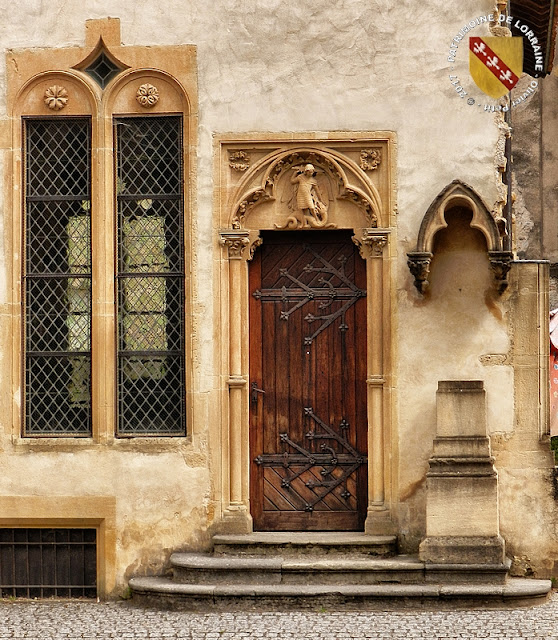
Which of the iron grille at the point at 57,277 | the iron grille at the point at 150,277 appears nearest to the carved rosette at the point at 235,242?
the iron grille at the point at 150,277

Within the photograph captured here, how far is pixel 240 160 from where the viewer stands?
12.1m

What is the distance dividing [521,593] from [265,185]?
3.97 meters

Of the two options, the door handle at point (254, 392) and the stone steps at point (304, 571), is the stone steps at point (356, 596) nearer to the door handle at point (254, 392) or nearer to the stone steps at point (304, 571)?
the stone steps at point (304, 571)

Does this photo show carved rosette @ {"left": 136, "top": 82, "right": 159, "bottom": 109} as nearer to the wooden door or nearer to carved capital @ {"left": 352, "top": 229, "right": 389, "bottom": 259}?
the wooden door

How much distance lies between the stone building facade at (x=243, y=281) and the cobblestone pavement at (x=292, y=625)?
3.44ft

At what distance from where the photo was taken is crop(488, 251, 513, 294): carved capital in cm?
1150

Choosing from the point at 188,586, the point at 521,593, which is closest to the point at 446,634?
the point at 521,593

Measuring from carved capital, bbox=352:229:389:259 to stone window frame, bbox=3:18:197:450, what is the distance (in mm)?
1441

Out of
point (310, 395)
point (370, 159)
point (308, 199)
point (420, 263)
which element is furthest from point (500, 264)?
point (310, 395)

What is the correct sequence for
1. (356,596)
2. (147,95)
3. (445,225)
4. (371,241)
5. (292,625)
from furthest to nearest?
(147,95) < (371,241) < (445,225) < (356,596) < (292,625)

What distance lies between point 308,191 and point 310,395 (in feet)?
5.70

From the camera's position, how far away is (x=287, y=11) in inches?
475

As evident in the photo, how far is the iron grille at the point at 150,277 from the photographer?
12.1 metres

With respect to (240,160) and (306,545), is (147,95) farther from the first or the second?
(306,545)
